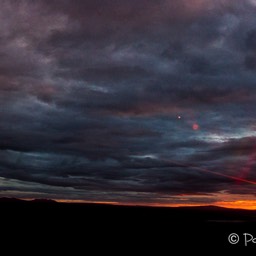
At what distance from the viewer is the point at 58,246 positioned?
4128 cm

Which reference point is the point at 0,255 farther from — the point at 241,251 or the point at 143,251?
the point at 241,251

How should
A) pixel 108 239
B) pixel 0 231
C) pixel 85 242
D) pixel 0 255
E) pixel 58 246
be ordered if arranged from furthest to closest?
1. pixel 0 231
2. pixel 108 239
3. pixel 85 242
4. pixel 58 246
5. pixel 0 255

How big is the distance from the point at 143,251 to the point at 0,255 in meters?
14.0

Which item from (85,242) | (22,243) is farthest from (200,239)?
(22,243)

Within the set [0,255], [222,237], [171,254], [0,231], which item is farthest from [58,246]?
[222,237]

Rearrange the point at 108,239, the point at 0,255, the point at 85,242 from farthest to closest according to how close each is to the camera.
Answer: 1. the point at 108,239
2. the point at 85,242
3. the point at 0,255

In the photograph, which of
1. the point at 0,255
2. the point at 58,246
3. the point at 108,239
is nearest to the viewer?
the point at 0,255

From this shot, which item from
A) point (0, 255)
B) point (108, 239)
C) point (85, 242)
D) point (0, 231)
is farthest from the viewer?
point (0, 231)

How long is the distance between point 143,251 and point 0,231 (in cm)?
2447

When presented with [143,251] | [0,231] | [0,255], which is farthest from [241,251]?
[0,231]

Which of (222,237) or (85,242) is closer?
(85,242)

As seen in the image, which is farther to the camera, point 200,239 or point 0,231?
point 0,231

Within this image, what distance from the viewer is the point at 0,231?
5447 cm

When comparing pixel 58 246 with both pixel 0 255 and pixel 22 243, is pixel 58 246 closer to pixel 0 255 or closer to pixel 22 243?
pixel 22 243
